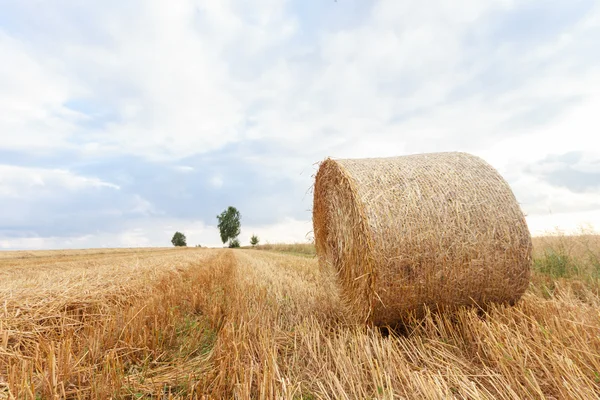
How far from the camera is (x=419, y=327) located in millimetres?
3590

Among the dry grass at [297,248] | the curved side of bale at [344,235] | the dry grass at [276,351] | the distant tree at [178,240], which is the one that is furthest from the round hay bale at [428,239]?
the distant tree at [178,240]

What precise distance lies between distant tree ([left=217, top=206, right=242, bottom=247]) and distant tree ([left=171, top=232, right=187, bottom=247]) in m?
16.6

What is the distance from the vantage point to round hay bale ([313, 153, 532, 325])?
3.48m

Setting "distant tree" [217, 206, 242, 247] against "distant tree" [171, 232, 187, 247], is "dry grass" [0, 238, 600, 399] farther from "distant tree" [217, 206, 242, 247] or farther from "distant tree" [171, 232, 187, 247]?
"distant tree" [171, 232, 187, 247]

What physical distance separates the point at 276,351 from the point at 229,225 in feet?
232

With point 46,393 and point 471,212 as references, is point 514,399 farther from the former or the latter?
point 46,393

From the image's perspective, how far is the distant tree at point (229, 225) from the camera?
71312 millimetres

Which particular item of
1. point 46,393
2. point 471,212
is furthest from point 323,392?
point 471,212

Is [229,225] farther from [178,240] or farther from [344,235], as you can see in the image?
[344,235]

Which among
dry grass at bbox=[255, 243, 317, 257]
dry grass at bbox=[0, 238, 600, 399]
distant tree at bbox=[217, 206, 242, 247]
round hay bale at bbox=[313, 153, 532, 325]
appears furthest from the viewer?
distant tree at bbox=[217, 206, 242, 247]

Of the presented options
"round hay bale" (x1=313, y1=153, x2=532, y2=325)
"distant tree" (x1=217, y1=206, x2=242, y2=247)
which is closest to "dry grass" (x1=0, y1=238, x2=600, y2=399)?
"round hay bale" (x1=313, y1=153, x2=532, y2=325)

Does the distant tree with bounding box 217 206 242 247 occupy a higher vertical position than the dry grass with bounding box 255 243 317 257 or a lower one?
higher

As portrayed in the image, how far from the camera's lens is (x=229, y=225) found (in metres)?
71.8

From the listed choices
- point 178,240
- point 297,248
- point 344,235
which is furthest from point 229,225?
point 344,235
